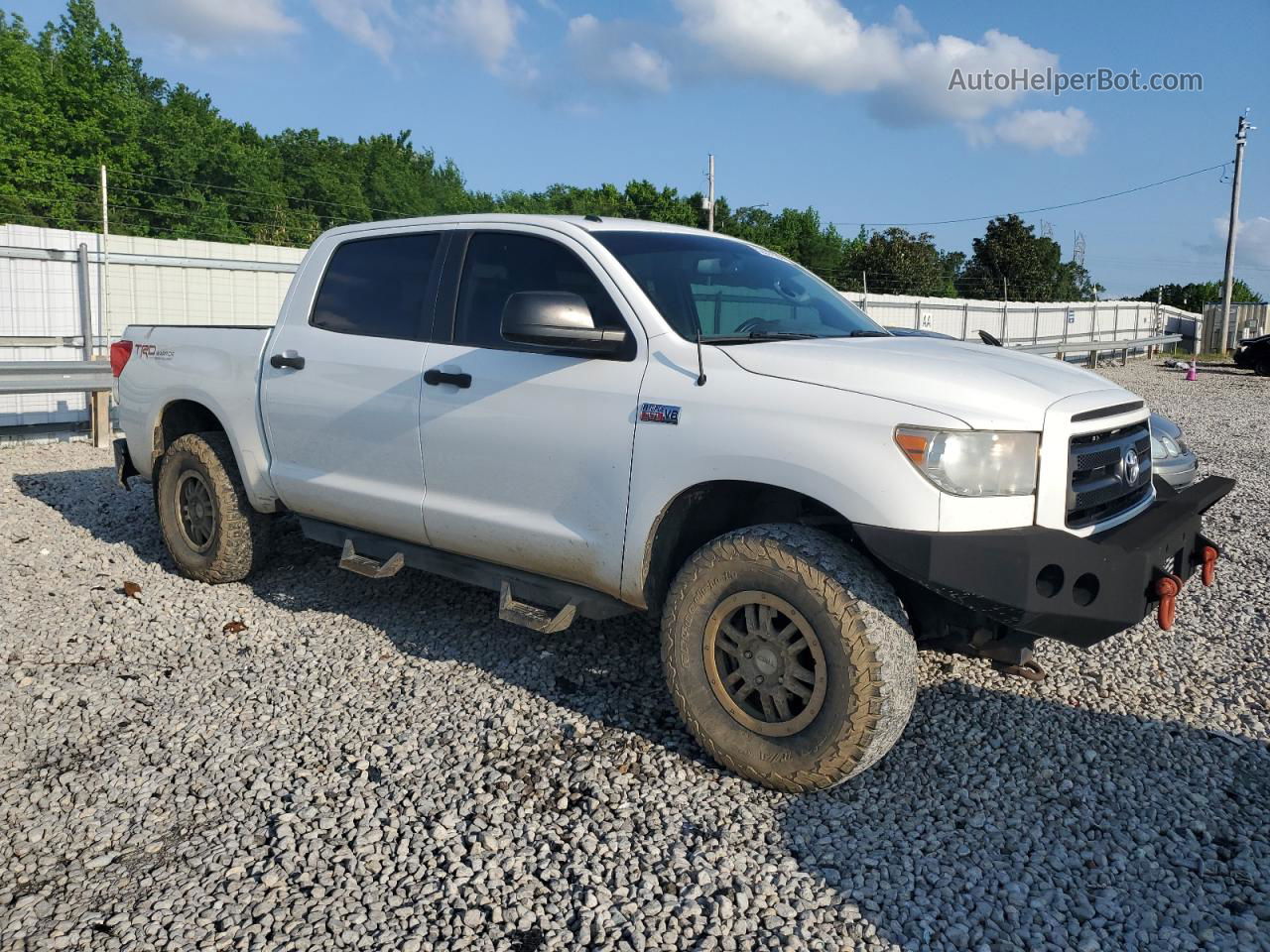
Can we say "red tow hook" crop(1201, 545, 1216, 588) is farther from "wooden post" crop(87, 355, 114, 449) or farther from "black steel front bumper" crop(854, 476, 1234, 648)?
"wooden post" crop(87, 355, 114, 449)

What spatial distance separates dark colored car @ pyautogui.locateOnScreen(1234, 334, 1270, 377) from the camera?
2577 cm

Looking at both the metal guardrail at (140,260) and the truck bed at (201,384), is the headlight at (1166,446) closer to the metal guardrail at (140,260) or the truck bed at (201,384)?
the truck bed at (201,384)

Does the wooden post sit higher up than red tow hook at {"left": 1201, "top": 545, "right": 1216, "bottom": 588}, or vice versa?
red tow hook at {"left": 1201, "top": 545, "right": 1216, "bottom": 588}

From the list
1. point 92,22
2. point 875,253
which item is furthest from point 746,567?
Result: point 875,253

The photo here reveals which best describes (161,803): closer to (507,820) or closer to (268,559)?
(507,820)

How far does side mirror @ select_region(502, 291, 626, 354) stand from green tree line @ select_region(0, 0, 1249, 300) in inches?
1153

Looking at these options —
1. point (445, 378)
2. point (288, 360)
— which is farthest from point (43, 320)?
point (445, 378)

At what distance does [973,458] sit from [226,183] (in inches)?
2007

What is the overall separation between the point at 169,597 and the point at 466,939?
3.61 meters

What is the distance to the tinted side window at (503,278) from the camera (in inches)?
159

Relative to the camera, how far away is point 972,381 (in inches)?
126

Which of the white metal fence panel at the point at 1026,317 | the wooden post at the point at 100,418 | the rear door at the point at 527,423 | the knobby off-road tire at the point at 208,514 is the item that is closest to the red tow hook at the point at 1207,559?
the rear door at the point at 527,423

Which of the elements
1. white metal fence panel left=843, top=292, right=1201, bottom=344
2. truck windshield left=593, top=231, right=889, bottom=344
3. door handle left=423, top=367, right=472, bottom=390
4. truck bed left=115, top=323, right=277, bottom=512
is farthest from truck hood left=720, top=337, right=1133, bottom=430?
white metal fence panel left=843, top=292, right=1201, bottom=344

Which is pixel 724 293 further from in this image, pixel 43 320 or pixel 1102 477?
pixel 43 320
